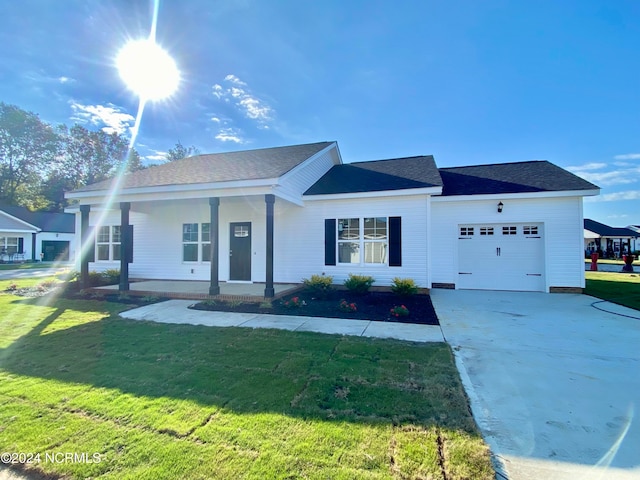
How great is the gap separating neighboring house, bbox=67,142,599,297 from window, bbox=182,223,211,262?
0.14 ft

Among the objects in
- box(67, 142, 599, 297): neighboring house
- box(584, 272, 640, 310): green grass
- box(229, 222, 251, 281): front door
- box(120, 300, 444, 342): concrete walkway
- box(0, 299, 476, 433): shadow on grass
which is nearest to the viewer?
box(0, 299, 476, 433): shadow on grass

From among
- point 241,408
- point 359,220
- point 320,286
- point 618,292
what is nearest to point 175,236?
point 320,286

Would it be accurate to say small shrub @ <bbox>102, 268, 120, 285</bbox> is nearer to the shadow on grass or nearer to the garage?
the shadow on grass

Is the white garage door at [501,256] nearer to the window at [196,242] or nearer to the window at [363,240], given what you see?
the window at [363,240]

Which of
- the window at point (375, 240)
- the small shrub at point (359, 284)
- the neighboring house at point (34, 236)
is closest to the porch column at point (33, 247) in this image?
the neighboring house at point (34, 236)

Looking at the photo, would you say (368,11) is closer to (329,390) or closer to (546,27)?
(546,27)

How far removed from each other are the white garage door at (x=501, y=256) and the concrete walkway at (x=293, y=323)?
5.60m

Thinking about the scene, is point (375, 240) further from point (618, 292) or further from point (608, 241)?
point (608, 241)

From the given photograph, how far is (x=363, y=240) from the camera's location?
9.84 m

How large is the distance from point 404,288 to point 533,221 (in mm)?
5033

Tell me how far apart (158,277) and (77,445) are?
1081 cm

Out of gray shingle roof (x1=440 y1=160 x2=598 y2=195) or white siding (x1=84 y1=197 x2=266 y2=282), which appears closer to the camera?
gray shingle roof (x1=440 y1=160 x2=598 y2=195)

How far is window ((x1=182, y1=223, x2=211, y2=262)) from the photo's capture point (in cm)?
1149

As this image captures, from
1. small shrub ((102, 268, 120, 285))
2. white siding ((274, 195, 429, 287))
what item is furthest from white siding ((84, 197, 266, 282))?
small shrub ((102, 268, 120, 285))
